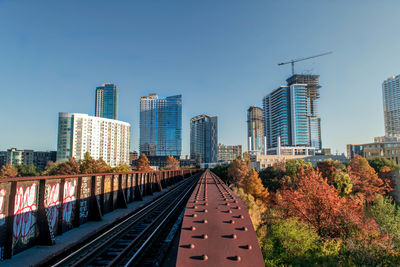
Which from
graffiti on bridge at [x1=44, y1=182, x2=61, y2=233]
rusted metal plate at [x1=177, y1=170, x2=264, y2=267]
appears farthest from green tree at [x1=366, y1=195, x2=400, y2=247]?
graffiti on bridge at [x1=44, y1=182, x2=61, y2=233]

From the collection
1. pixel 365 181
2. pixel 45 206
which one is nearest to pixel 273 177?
pixel 365 181

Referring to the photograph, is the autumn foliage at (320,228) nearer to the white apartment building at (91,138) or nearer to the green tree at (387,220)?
the green tree at (387,220)

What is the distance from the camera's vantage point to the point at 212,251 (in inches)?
111

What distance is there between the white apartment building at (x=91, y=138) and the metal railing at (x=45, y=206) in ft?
429

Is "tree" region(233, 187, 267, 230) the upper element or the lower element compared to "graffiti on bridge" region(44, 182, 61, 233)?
lower

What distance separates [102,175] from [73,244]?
5.29 metres

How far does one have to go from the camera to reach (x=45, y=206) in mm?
8680

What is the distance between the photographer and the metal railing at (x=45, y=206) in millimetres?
7246

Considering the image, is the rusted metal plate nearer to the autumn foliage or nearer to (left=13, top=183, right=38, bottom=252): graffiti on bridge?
the autumn foliage

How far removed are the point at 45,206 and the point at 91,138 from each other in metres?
160

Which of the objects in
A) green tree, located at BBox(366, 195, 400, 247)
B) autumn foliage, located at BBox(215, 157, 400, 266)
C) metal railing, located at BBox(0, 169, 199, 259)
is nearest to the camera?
metal railing, located at BBox(0, 169, 199, 259)

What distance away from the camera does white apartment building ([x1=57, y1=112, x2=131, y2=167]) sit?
463ft

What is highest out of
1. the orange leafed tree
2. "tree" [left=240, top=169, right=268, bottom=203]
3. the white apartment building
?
the white apartment building

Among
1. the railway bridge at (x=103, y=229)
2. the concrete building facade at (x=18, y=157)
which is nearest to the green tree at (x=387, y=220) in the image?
the railway bridge at (x=103, y=229)
